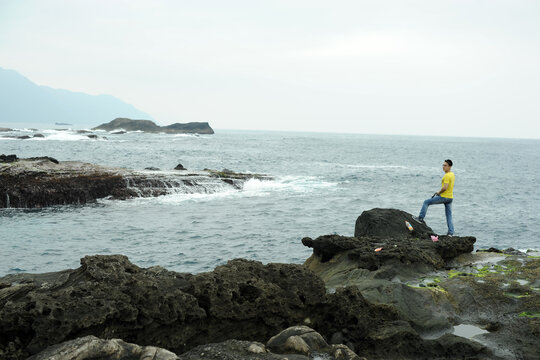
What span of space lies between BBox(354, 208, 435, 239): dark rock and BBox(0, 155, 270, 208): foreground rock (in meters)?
18.4

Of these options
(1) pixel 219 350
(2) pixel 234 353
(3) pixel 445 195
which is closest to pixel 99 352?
(1) pixel 219 350

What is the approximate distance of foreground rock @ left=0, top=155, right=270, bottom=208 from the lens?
25094 mm

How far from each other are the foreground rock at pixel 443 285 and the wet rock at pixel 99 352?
3875mm

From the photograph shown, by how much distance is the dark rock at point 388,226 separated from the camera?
13367 mm

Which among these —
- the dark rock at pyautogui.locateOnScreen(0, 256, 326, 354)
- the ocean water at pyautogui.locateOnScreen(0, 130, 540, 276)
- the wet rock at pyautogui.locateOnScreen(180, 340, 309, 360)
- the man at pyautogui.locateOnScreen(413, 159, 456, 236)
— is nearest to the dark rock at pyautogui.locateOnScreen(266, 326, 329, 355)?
the wet rock at pyautogui.locateOnScreen(180, 340, 309, 360)

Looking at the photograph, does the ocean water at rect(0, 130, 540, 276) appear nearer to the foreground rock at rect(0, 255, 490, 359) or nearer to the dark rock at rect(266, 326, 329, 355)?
the foreground rock at rect(0, 255, 490, 359)

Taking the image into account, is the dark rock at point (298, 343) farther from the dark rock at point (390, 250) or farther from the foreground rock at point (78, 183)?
the foreground rock at point (78, 183)

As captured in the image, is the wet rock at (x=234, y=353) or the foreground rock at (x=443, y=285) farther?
the foreground rock at (x=443, y=285)

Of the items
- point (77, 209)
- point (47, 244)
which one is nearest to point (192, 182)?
point (77, 209)

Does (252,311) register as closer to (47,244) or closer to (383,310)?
(383,310)

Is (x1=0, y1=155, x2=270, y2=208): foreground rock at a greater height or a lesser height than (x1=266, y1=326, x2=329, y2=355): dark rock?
lesser

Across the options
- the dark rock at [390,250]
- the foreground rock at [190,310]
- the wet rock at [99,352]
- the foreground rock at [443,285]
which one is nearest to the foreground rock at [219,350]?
the wet rock at [99,352]

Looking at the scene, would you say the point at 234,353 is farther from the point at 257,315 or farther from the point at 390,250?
the point at 390,250

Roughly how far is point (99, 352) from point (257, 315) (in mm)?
3013
